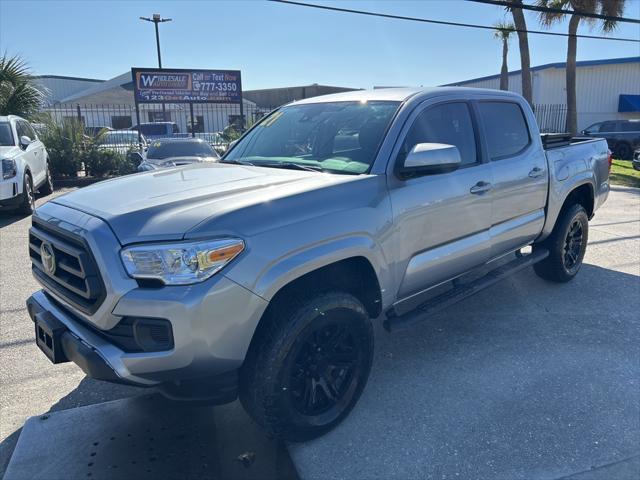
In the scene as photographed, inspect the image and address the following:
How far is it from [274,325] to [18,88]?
50.3 ft

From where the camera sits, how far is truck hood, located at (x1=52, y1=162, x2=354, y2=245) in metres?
2.39

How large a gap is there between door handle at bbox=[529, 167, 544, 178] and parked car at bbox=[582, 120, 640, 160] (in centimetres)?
2045

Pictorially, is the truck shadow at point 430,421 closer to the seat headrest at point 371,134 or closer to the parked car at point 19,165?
the seat headrest at point 371,134

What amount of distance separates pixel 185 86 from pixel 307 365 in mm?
16119

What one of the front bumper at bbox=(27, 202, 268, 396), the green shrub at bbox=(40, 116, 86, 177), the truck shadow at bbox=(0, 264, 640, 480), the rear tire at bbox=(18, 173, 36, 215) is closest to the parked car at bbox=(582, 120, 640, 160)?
the green shrub at bbox=(40, 116, 86, 177)

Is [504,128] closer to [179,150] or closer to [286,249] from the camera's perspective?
[286,249]

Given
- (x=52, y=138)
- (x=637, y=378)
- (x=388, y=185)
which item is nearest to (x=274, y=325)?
(x=388, y=185)

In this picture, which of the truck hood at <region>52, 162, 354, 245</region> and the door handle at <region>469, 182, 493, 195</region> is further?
the door handle at <region>469, 182, 493, 195</region>

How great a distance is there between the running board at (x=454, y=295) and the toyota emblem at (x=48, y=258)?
2.01 metres

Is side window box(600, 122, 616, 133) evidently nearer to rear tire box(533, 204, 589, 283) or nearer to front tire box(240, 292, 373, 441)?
rear tire box(533, 204, 589, 283)

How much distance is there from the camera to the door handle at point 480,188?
3.75 meters

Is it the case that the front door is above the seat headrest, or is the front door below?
below

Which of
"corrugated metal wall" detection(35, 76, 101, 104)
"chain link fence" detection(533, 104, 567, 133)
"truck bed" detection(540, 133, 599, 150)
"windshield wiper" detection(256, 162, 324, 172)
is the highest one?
"corrugated metal wall" detection(35, 76, 101, 104)

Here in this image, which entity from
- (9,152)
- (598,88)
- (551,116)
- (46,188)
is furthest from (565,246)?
(598,88)
